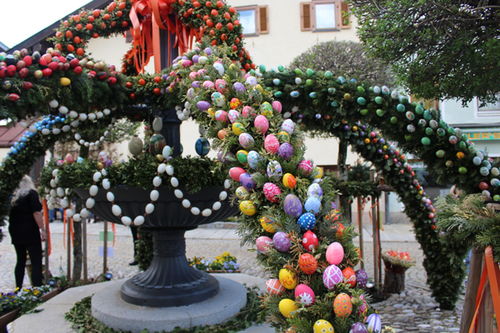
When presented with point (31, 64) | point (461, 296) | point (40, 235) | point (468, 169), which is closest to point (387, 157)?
point (468, 169)

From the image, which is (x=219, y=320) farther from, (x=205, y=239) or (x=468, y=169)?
(x=205, y=239)

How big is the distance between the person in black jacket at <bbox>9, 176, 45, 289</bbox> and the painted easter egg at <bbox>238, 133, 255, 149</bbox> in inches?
165

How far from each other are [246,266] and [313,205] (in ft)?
19.4

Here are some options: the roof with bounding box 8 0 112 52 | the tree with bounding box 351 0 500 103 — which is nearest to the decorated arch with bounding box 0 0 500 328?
the tree with bounding box 351 0 500 103

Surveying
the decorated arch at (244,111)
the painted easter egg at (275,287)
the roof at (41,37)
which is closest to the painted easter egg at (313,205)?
the decorated arch at (244,111)

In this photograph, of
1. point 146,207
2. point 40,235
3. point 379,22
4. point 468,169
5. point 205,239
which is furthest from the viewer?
point 205,239

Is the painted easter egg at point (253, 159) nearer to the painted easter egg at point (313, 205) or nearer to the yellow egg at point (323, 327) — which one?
the painted easter egg at point (313, 205)

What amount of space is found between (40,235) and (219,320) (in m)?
3.41

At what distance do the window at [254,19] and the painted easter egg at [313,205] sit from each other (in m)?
12.6

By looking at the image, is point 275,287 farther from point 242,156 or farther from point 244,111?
point 244,111

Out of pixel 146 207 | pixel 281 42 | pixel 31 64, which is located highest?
pixel 281 42

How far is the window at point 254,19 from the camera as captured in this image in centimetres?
1347

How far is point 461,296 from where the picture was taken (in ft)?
17.6

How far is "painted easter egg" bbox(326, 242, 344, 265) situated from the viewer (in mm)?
1577
